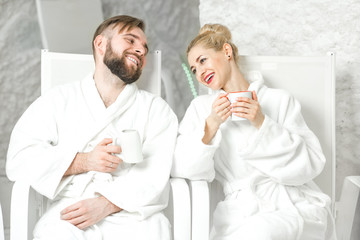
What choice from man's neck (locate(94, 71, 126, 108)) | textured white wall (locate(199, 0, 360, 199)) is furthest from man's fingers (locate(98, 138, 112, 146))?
textured white wall (locate(199, 0, 360, 199))

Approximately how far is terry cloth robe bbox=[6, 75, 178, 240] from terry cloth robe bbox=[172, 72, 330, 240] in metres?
0.11

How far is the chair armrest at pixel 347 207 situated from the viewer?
2207 mm

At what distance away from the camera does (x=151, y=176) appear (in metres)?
1.93

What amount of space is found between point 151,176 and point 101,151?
213 millimetres

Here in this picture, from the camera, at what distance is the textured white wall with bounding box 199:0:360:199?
2555mm

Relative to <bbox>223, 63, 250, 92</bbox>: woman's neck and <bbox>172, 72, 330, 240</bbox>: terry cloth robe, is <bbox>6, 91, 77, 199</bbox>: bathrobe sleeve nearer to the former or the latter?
<bbox>172, 72, 330, 240</bbox>: terry cloth robe

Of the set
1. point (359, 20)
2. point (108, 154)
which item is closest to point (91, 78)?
point (108, 154)

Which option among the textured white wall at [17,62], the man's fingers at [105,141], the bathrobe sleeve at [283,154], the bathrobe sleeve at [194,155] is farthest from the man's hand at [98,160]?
the textured white wall at [17,62]

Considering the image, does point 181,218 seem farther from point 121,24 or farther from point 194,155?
point 121,24

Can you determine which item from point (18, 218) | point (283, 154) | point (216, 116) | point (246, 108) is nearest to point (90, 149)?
point (18, 218)

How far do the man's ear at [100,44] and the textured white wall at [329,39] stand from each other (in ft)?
3.36

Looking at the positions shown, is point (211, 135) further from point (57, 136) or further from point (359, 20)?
point (359, 20)

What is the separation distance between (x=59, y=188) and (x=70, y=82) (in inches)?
21.4

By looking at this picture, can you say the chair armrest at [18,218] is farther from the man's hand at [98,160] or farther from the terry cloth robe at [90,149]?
the man's hand at [98,160]
